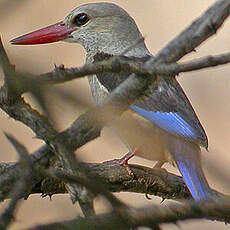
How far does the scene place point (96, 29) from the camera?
301cm

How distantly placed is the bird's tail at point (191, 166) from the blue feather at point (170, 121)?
47 millimetres

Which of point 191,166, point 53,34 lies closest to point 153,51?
point 53,34

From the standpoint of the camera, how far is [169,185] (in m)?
2.33

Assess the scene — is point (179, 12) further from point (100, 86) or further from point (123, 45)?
point (100, 86)

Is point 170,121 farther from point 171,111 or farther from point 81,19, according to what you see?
point 81,19

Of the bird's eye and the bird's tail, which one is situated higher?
the bird's eye

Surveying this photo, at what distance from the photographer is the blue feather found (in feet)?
8.11

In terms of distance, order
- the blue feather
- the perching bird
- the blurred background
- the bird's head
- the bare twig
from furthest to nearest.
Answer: the blurred background → the bird's head → the blue feather → the perching bird → the bare twig

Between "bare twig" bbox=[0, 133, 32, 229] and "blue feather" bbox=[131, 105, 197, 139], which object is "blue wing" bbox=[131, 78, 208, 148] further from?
"bare twig" bbox=[0, 133, 32, 229]

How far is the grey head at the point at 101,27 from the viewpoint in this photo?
2.98 metres

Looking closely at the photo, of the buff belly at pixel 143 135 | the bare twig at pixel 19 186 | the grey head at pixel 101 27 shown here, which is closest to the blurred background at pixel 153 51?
the grey head at pixel 101 27

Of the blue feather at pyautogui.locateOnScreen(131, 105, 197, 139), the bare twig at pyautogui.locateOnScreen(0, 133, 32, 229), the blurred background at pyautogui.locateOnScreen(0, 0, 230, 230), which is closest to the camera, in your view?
the bare twig at pyautogui.locateOnScreen(0, 133, 32, 229)

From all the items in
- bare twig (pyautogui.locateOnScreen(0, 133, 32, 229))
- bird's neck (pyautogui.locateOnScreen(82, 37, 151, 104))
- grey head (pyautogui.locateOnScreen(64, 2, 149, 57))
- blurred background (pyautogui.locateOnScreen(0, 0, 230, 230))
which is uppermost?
bare twig (pyautogui.locateOnScreen(0, 133, 32, 229))

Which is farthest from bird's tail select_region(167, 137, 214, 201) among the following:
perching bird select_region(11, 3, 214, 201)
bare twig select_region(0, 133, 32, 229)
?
bare twig select_region(0, 133, 32, 229)
